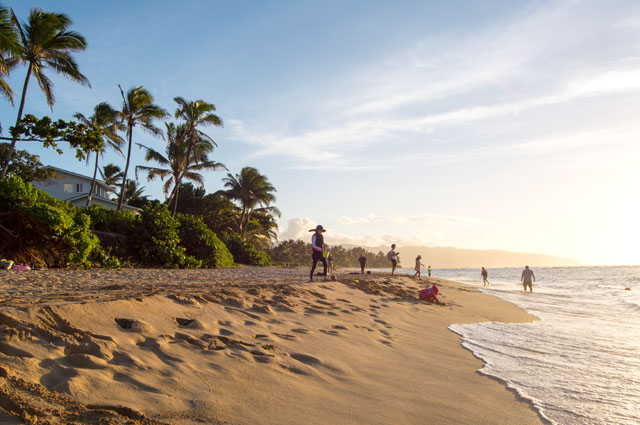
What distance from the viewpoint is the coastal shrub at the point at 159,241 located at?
46.4 feet

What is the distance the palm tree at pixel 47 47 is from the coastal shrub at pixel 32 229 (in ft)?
27.7

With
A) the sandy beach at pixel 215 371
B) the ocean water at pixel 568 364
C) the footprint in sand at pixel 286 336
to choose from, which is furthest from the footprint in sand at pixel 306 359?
the ocean water at pixel 568 364

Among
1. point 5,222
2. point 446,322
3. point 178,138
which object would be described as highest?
point 178,138

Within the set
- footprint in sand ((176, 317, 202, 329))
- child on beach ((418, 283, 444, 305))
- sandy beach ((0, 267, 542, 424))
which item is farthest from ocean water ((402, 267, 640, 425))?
footprint in sand ((176, 317, 202, 329))

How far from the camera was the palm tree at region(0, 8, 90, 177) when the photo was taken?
54.8ft

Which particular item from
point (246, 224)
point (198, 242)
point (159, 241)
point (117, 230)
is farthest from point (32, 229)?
point (246, 224)

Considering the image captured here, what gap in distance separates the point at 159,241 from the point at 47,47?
36.1 ft

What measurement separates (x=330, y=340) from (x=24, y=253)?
938 cm

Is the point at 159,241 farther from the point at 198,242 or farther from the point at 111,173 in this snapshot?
the point at 111,173

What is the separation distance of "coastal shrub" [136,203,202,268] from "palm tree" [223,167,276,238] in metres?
23.8

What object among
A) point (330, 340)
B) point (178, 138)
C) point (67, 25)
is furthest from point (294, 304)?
point (178, 138)

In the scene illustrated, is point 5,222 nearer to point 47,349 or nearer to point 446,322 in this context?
point 47,349

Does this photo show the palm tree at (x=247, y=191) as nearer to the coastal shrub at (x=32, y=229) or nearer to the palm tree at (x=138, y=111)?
the palm tree at (x=138, y=111)

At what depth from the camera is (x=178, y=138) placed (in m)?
28.9
